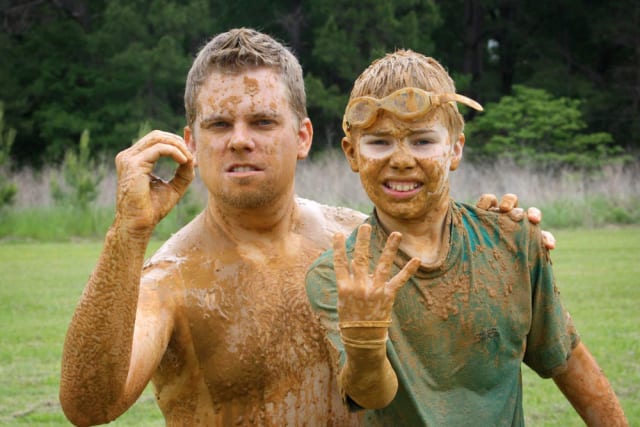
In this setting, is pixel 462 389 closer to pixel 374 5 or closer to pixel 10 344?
pixel 10 344

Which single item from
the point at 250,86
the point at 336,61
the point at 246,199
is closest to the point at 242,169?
the point at 246,199

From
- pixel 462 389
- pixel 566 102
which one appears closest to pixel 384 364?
pixel 462 389

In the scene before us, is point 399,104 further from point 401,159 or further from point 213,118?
point 213,118

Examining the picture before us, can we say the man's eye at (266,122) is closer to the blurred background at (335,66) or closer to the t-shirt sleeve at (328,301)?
the t-shirt sleeve at (328,301)

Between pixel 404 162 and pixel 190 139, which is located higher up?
pixel 404 162

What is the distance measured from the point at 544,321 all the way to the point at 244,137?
1.20 m

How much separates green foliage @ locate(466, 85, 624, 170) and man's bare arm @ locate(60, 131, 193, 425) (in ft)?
75.6

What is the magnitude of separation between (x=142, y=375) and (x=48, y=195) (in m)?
18.0

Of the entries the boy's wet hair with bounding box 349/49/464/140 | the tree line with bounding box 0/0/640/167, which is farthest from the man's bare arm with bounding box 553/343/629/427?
the tree line with bounding box 0/0/640/167

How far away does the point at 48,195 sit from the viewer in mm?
20375

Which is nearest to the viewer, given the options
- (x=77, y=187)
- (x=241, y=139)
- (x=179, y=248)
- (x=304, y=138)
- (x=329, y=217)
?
(x=241, y=139)

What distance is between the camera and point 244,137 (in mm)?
3447

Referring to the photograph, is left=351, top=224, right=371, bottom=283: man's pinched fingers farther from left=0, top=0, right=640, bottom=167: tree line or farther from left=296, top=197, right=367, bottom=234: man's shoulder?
left=0, top=0, right=640, bottom=167: tree line

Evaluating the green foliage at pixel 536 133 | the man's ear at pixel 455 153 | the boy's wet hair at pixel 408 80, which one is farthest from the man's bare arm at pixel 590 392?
the green foliage at pixel 536 133
